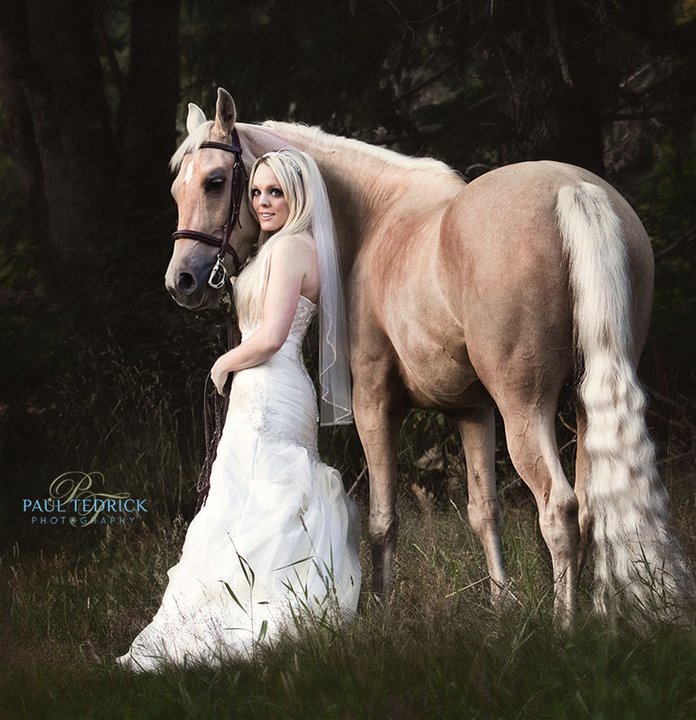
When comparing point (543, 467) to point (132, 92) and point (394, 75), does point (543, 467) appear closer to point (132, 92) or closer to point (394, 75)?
point (394, 75)

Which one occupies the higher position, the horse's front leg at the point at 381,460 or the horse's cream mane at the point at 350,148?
the horse's cream mane at the point at 350,148

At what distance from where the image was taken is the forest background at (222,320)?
347 centimetres

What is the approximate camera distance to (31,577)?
5.84m

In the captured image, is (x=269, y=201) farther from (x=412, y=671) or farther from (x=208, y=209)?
(x=412, y=671)

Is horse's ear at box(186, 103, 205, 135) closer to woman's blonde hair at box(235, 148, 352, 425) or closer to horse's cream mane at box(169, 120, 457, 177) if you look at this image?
horse's cream mane at box(169, 120, 457, 177)

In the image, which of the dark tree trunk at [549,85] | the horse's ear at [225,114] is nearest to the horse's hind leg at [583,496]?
the horse's ear at [225,114]

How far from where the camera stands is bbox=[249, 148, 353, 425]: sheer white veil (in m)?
4.60

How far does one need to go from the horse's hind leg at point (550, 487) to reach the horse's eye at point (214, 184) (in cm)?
157

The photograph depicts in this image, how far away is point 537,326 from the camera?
3.84 metres

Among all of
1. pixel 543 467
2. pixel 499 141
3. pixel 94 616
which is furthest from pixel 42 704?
pixel 499 141

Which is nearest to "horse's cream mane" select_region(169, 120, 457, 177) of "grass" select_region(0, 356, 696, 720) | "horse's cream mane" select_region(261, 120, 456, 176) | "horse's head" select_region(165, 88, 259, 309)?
"horse's cream mane" select_region(261, 120, 456, 176)

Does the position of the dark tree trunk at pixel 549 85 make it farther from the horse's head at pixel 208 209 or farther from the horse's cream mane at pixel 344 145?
the horse's head at pixel 208 209

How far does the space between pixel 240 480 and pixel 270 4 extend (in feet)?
17.2

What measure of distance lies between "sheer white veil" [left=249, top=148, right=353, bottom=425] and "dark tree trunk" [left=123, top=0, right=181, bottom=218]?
430 cm
